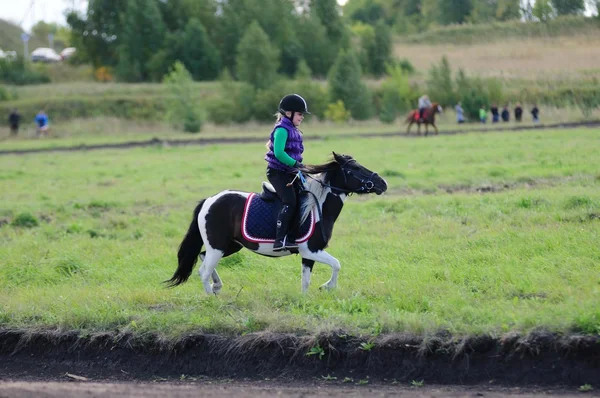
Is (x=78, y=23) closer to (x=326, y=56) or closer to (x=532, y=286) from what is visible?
(x=326, y=56)

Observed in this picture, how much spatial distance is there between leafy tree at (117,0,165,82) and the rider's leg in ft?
251

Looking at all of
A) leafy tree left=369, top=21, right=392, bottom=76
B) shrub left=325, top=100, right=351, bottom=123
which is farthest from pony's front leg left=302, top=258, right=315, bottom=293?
leafy tree left=369, top=21, right=392, bottom=76

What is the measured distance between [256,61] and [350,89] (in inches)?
367

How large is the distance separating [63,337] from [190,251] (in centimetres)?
201

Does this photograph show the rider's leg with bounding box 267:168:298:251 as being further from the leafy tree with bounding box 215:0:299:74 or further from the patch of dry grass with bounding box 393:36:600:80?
the leafy tree with bounding box 215:0:299:74

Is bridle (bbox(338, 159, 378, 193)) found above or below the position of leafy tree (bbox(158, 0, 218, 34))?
below

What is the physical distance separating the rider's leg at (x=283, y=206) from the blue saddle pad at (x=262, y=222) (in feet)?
0.41

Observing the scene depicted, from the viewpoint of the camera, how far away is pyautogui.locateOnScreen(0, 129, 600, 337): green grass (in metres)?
8.80

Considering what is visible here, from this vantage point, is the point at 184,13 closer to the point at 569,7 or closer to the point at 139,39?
the point at 139,39

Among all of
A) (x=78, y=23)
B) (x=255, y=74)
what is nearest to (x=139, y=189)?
(x=255, y=74)

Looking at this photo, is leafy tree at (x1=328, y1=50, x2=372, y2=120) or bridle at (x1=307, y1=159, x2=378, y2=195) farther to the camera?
leafy tree at (x1=328, y1=50, x2=372, y2=120)

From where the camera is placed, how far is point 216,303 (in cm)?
976

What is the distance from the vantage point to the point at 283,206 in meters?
9.84

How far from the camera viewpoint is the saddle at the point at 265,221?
9836mm
